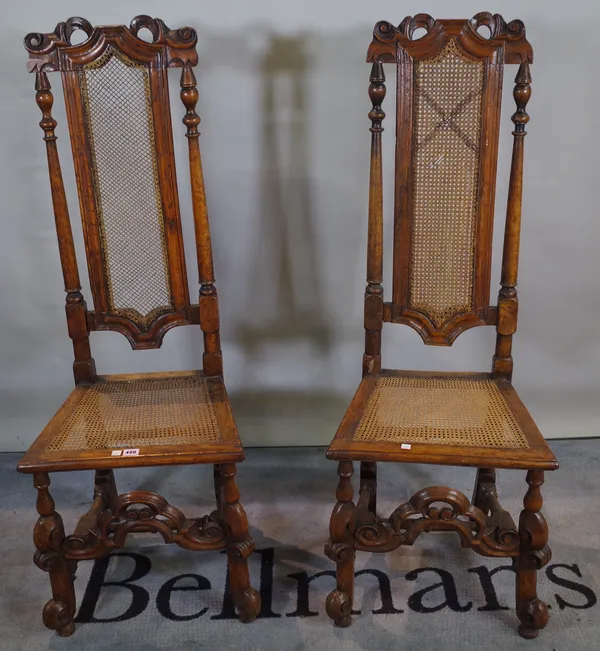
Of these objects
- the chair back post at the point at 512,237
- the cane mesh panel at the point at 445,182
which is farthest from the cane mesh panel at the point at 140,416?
the chair back post at the point at 512,237

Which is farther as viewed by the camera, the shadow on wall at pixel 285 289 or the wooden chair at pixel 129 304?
the shadow on wall at pixel 285 289

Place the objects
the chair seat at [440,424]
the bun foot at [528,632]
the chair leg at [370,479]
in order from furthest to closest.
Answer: the chair leg at [370,479] → the bun foot at [528,632] → the chair seat at [440,424]

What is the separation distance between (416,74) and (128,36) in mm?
733

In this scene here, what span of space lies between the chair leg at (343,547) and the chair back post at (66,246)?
79cm

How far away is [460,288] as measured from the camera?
2.01 m

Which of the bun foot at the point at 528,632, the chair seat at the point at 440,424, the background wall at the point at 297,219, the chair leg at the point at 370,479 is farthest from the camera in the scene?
the background wall at the point at 297,219

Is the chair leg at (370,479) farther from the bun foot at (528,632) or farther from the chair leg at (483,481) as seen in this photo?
the bun foot at (528,632)

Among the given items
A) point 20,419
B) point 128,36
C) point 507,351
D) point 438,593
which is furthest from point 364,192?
point 20,419

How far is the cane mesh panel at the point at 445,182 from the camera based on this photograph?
73.7 inches

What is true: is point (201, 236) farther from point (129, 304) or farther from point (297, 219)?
point (297, 219)

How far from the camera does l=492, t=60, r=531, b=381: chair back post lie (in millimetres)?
1837

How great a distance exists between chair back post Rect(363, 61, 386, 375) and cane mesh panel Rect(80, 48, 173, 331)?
559 mm

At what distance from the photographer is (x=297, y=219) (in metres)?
2.41

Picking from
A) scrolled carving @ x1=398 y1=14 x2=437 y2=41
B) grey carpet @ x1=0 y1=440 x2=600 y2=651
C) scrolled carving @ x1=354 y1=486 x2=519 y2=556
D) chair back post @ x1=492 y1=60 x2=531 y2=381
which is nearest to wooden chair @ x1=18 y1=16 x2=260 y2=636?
grey carpet @ x1=0 y1=440 x2=600 y2=651
